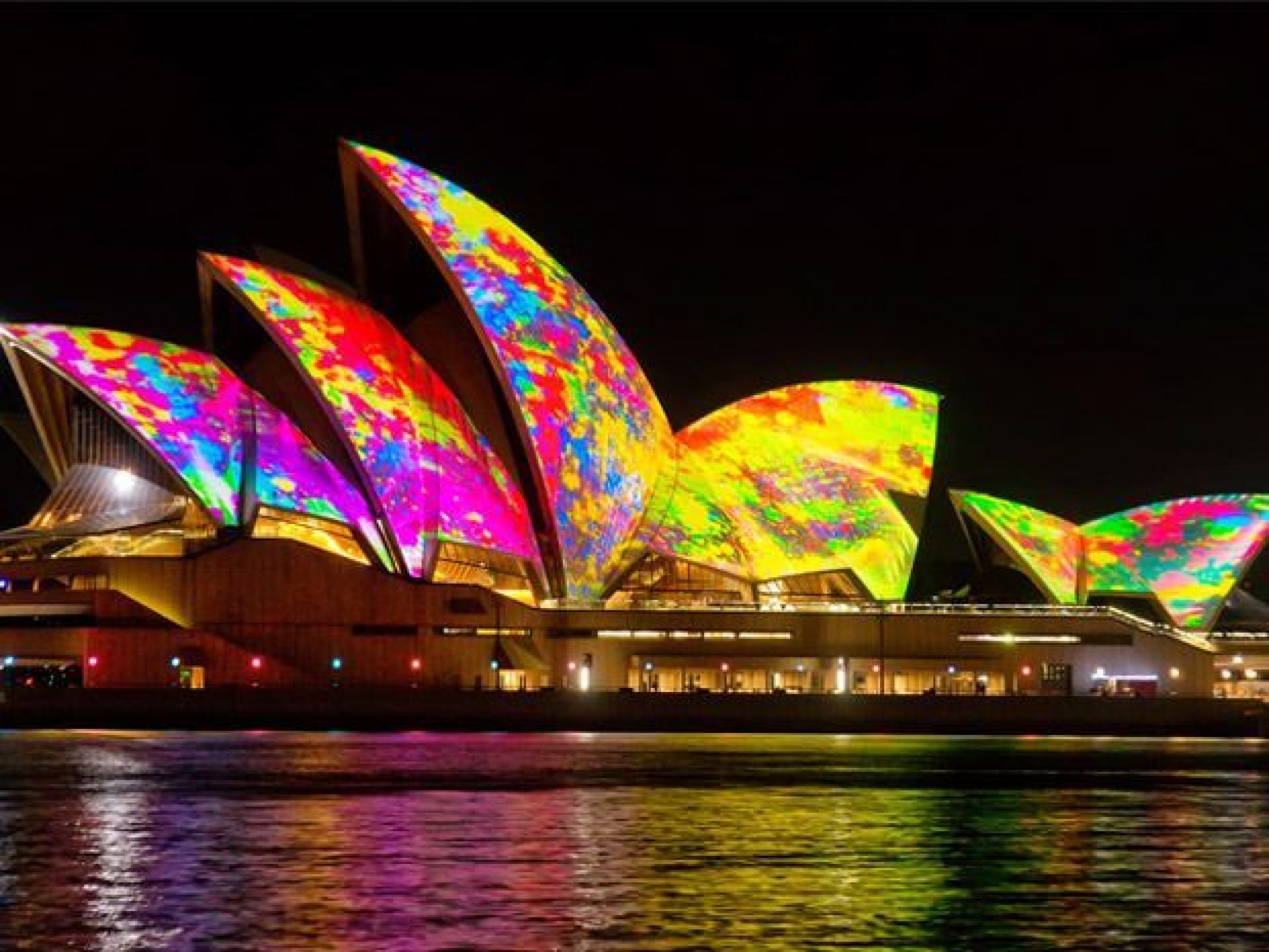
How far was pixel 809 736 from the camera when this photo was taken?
63.6 m

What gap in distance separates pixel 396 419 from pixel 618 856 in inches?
1619

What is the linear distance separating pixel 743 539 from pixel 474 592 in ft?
34.9

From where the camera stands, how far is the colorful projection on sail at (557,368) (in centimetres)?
6294

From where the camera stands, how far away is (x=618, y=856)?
24812mm

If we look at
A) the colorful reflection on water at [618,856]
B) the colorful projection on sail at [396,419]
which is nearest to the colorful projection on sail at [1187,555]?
the colorful projection on sail at [396,419]

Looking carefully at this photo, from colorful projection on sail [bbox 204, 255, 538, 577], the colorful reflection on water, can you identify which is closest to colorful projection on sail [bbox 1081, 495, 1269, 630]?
colorful projection on sail [bbox 204, 255, 538, 577]

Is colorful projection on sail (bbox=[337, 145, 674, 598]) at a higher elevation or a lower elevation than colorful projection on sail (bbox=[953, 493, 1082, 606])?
higher

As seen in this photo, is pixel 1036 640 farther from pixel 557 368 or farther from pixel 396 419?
pixel 396 419

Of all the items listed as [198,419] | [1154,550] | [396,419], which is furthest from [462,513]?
[1154,550]

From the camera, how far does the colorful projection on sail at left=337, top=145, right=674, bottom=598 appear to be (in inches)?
2478

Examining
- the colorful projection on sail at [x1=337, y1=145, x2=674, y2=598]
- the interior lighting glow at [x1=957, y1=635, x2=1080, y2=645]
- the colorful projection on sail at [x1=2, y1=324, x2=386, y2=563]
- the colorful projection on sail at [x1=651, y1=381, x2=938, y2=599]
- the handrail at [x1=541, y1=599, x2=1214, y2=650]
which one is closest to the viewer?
the colorful projection on sail at [x1=2, y1=324, x2=386, y2=563]

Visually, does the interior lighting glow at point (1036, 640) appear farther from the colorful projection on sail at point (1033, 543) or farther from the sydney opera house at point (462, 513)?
the colorful projection on sail at point (1033, 543)

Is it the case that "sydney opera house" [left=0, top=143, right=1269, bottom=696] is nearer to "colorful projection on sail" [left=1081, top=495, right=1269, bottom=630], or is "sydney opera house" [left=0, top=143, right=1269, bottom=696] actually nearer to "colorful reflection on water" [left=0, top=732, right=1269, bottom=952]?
"colorful projection on sail" [left=1081, top=495, right=1269, bottom=630]

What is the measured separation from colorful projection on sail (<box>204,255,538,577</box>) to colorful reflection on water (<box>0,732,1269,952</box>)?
21.1 metres
